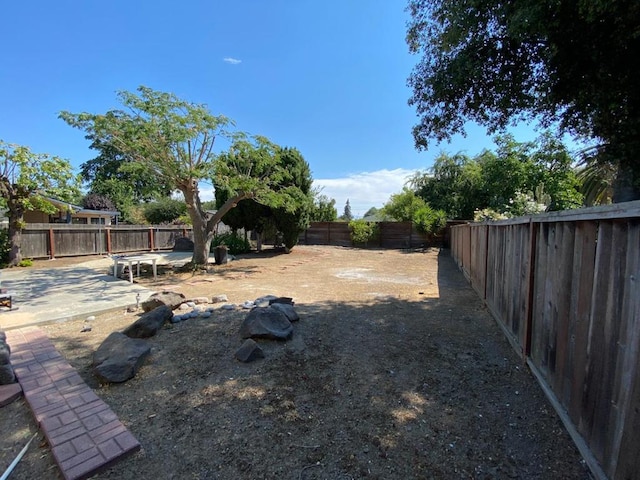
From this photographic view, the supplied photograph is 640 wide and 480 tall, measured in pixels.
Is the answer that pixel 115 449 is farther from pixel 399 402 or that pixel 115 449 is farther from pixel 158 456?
pixel 399 402

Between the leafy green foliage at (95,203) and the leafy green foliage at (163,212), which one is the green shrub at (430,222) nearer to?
the leafy green foliage at (163,212)

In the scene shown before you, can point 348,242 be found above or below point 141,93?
below

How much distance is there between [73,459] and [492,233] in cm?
534

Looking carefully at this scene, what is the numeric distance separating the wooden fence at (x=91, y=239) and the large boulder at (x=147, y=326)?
1142 centimetres

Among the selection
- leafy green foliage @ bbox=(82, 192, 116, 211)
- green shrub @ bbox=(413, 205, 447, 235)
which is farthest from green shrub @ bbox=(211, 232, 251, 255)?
leafy green foliage @ bbox=(82, 192, 116, 211)

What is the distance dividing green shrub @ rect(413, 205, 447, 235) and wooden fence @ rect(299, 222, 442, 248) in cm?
44


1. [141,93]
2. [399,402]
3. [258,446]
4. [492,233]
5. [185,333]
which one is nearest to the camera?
[258,446]

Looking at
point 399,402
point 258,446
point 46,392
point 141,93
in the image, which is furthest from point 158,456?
point 141,93

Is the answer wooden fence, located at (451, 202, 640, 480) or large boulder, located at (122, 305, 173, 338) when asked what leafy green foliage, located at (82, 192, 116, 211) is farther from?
wooden fence, located at (451, 202, 640, 480)

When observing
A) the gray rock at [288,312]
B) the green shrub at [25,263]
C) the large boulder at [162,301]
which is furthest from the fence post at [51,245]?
the gray rock at [288,312]

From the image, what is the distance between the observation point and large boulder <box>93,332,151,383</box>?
2854 millimetres

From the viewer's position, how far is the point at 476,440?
2.10 meters

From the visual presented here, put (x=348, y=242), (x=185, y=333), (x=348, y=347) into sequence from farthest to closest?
(x=348, y=242)
(x=185, y=333)
(x=348, y=347)

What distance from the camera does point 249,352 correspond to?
10.6 ft
